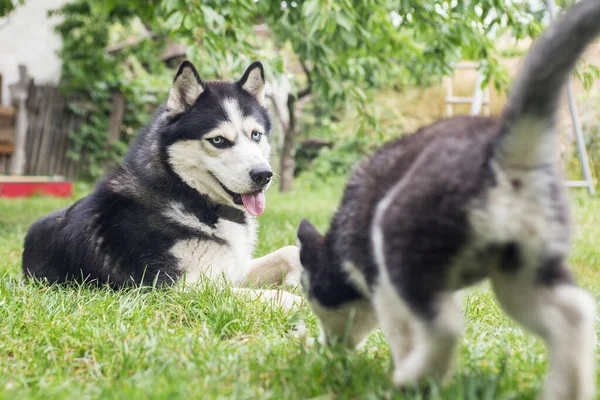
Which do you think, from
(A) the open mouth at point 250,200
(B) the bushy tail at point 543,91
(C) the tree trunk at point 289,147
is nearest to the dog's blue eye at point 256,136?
(A) the open mouth at point 250,200

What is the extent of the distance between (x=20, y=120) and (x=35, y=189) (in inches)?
110

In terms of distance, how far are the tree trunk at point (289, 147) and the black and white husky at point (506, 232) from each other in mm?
8662

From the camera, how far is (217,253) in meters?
3.32

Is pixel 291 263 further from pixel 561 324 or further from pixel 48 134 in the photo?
pixel 48 134

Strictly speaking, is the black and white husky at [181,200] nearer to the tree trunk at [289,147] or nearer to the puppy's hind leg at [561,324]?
the puppy's hind leg at [561,324]

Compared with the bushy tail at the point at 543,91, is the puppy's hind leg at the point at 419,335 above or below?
below

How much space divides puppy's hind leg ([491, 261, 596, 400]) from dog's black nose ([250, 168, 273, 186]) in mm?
1905

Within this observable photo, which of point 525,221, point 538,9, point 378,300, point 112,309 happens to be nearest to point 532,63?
point 525,221

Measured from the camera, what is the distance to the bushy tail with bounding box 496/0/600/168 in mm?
1364

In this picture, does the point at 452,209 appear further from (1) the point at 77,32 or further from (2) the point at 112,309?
(1) the point at 77,32

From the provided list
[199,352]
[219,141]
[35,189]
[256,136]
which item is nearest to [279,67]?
[256,136]

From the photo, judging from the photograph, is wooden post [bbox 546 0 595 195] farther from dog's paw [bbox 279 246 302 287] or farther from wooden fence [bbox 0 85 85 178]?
wooden fence [bbox 0 85 85 178]

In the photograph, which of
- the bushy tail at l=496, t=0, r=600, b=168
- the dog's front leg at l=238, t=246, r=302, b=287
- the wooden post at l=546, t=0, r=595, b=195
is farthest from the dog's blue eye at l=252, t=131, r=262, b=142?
the wooden post at l=546, t=0, r=595, b=195

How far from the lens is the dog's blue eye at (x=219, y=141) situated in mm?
3231
